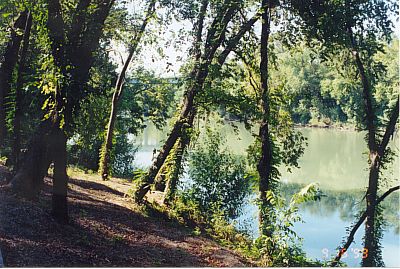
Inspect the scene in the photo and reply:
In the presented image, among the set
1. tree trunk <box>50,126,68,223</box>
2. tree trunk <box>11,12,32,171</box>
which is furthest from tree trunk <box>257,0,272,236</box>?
tree trunk <box>11,12,32,171</box>

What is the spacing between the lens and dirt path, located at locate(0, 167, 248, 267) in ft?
7.41

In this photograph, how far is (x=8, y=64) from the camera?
3.61 meters

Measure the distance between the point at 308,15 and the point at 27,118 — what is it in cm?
205

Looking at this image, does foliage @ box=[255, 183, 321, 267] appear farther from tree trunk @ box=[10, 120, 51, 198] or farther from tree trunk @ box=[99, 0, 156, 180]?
tree trunk @ box=[99, 0, 156, 180]

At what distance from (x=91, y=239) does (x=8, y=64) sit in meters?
1.67

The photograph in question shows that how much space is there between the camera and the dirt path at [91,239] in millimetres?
2260

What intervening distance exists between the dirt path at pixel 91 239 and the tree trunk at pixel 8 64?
65 cm

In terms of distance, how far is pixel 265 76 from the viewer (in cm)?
356

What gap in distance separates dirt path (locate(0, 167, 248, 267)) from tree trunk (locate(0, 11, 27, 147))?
2.12 feet

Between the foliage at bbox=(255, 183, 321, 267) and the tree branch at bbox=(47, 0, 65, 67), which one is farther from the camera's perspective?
the foliage at bbox=(255, 183, 321, 267)

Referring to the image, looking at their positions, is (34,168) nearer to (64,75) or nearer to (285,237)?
(64,75)

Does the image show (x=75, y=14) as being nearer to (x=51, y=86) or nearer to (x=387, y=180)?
(x=51, y=86)

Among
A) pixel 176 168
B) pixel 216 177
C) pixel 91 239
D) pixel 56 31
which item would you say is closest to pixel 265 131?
pixel 176 168

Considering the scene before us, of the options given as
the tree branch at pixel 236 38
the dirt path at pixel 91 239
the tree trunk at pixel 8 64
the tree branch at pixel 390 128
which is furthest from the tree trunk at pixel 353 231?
the tree trunk at pixel 8 64
